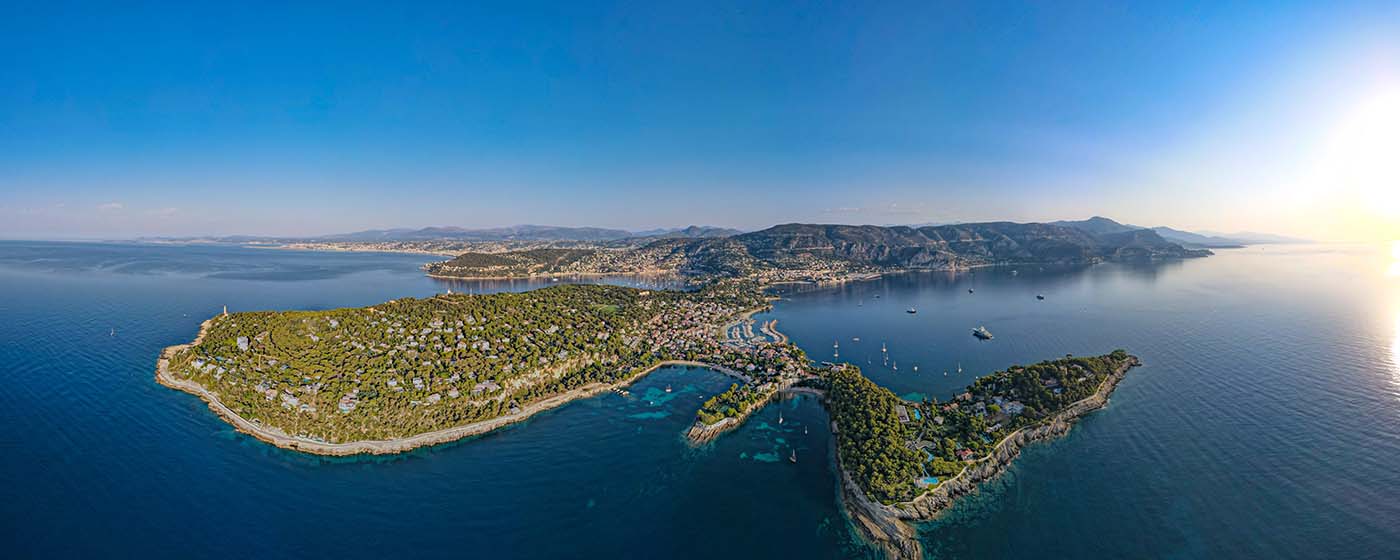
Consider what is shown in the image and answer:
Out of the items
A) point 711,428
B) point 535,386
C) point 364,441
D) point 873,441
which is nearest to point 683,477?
point 711,428

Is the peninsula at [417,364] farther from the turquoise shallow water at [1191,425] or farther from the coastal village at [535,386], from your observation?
the turquoise shallow water at [1191,425]

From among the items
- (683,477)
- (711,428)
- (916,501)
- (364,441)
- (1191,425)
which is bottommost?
(683,477)

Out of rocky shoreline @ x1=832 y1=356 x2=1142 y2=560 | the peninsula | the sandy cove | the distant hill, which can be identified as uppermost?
the distant hill

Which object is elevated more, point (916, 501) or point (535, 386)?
point (535, 386)

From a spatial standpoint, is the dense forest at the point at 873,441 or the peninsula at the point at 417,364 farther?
the peninsula at the point at 417,364

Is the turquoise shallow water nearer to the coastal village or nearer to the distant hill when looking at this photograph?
the coastal village

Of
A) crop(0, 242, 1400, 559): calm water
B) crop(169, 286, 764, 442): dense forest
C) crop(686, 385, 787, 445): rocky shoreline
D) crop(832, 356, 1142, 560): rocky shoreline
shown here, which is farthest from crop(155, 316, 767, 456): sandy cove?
crop(832, 356, 1142, 560): rocky shoreline

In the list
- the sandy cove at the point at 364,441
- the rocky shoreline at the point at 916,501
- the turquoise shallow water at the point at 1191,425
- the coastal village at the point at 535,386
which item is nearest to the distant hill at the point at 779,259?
the turquoise shallow water at the point at 1191,425

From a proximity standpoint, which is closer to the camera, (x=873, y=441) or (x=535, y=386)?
(x=873, y=441)

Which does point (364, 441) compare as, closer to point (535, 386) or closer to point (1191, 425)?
point (535, 386)
